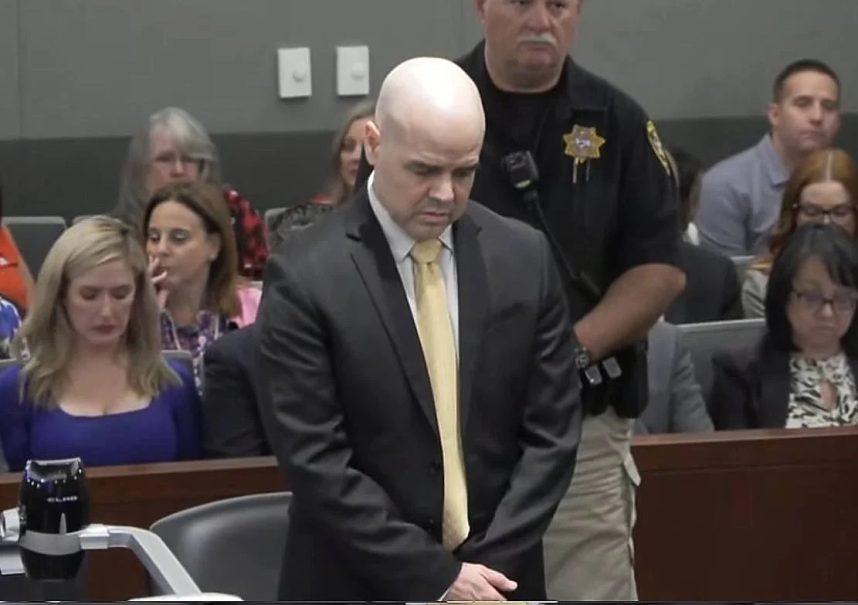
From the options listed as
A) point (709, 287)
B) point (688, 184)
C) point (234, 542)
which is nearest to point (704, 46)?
point (688, 184)

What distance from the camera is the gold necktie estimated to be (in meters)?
2.80

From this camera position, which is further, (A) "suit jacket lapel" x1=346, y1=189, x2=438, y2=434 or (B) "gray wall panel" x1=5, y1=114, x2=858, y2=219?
(B) "gray wall panel" x1=5, y1=114, x2=858, y2=219

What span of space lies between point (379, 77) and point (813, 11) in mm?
1773

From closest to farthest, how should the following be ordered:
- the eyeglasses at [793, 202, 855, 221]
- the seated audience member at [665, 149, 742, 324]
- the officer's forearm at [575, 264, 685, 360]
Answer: the officer's forearm at [575, 264, 685, 360]
the eyeglasses at [793, 202, 855, 221]
the seated audience member at [665, 149, 742, 324]

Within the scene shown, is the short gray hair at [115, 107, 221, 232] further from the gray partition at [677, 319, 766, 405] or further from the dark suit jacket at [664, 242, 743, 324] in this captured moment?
the gray partition at [677, 319, 766, 405]

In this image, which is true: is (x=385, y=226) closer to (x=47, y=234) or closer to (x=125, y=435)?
(x=125, y=435)

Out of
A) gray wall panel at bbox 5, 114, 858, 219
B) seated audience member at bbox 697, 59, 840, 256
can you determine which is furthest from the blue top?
gray wall panel at bbox 5, 114, 858, 219

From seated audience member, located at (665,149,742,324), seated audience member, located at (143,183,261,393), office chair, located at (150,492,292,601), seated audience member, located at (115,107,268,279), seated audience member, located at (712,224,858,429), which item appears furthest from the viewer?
seated audience member, located at (115,107,268,279)

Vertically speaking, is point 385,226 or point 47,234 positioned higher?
point 385,226

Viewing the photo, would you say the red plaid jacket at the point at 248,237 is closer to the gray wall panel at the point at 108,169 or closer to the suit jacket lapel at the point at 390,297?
the gray wall panel at the point at 108,169

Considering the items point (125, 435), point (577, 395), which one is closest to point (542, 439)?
point (577, 395)

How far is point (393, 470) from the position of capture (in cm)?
278

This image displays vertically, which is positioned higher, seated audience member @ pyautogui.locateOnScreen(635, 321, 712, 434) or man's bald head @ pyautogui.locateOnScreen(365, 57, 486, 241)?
man's bald head @ pyautogui.locateOnScreen(365, 57, 486, 241)

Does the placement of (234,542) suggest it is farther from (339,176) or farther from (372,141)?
(339,176)
